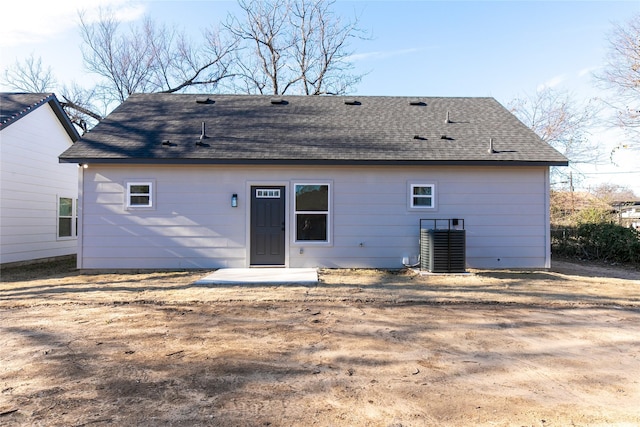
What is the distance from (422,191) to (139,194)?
669 centimetres

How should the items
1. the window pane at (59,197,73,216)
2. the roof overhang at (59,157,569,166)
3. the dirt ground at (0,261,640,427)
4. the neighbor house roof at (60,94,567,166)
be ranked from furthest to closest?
the window pane at (59,197,73,216), the neighbor house roof at (60,94,567,166), the roof overhang at (59,157,569,166), the dirt ground at (0,261,640,427)

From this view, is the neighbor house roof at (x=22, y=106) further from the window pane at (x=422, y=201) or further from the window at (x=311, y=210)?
the window pane at (x=422, y=201)

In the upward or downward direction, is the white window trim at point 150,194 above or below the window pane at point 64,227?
above

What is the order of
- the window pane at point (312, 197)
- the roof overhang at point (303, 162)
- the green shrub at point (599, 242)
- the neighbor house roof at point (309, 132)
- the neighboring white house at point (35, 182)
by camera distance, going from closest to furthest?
1. the roof overhang at point (303, 162)
2. the neighbor house roof at point (309, 132)
3. the window pane at point (312, 197)
4. the neighboring white house at point (35, 182)
5. the green shrub at point (599, 242)

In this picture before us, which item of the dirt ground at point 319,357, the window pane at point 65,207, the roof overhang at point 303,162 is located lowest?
the dirt ground at point 319,357

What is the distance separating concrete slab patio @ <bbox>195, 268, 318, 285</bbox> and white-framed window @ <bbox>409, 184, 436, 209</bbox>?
9.45ft

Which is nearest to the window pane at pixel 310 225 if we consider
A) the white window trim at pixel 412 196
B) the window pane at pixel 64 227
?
the white window trim at pixel 412 196

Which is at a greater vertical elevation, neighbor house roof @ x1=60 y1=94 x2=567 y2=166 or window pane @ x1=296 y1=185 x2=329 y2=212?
neighbor house roof @ x1=60 y1=94 x2=567 y2=166

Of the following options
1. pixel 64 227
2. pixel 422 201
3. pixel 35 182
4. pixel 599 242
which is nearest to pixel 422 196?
pixel 422 201

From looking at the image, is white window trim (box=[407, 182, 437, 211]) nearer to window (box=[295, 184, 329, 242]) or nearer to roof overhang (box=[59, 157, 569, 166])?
roof overhang (box=[59, 157, 569, 166])

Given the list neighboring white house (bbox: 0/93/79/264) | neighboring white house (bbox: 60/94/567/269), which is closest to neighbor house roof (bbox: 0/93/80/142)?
neighboring white house (bbox: 0/93/79/264)

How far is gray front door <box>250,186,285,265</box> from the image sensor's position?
920cm

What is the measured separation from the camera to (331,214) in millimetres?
9164

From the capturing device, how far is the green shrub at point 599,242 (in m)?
11.4
